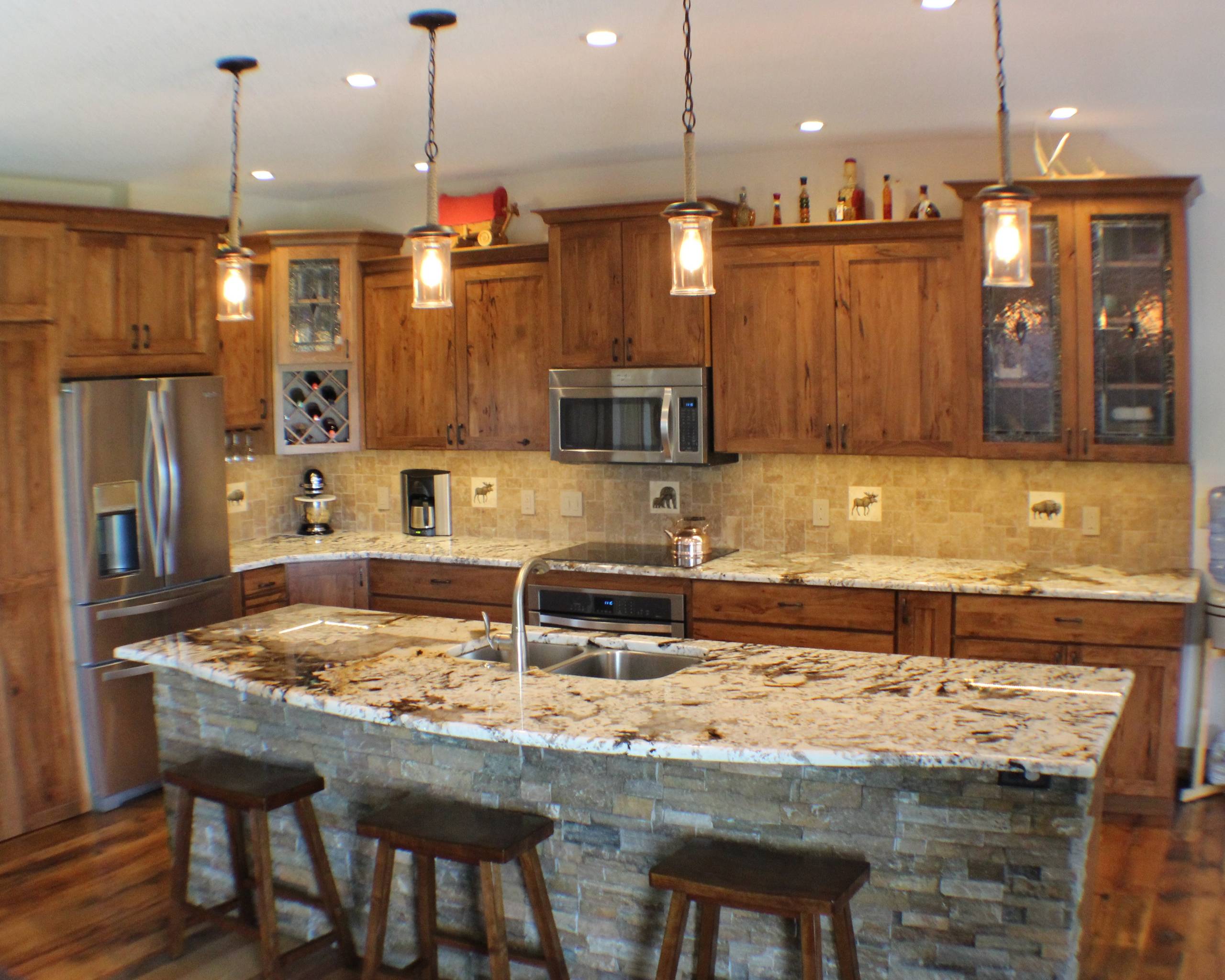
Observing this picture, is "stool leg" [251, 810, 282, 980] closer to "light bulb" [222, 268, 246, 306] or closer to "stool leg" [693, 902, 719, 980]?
"stool leg" [693, 902, 719, 980]

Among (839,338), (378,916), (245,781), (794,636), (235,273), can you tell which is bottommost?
(378,916)

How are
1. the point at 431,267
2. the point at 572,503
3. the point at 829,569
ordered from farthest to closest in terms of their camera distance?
1. the point at 572,503
2. the point at 829,569
3. the point at 431,267

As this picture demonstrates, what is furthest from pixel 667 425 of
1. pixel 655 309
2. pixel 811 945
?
pixel 811 945

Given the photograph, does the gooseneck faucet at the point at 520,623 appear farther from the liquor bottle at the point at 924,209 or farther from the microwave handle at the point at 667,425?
the liquor bottle at the point at 924,209

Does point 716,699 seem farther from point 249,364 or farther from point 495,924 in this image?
point 249,364

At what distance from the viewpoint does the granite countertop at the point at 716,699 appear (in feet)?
7.43

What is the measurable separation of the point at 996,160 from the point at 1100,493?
58.9 inches

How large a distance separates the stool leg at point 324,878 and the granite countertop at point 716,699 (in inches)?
16.3

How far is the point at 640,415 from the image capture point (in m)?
5.01

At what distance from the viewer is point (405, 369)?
224 inches

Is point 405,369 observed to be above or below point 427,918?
above

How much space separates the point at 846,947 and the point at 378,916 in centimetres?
116

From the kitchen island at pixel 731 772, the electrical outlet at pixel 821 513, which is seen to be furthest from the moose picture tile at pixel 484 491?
the kitchen island at pixel 731 772

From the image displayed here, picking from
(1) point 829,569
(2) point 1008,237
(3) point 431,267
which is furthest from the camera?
(1) point 829,569
